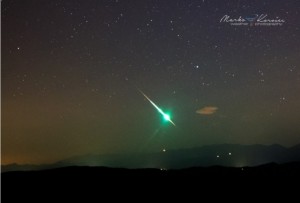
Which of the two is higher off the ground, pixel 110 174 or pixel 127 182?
pixel 110 174

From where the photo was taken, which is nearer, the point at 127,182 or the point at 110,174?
the point at 127,182

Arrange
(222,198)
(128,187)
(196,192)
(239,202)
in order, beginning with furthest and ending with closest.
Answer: (128,187) → (196,192) → (222,198) → (239,202)

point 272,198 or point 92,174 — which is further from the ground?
point 92,174

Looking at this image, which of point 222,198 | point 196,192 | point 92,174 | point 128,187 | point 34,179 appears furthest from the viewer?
point 92,174

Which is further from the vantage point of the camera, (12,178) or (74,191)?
(12,178)

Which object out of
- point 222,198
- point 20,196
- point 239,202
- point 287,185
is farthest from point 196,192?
point 20,196

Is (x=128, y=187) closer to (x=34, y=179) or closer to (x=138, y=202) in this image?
(x=138, y=202)

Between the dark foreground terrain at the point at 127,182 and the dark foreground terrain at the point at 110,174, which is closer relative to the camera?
the dark foreground terrain at the point at 127,182

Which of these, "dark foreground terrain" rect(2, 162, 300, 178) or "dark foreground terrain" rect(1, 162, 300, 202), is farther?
"dark foreground terrain" rect(2, 162, 300, 178)

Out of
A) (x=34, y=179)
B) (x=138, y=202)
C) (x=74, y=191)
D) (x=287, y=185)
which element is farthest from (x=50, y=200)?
(x=287, y=185)
